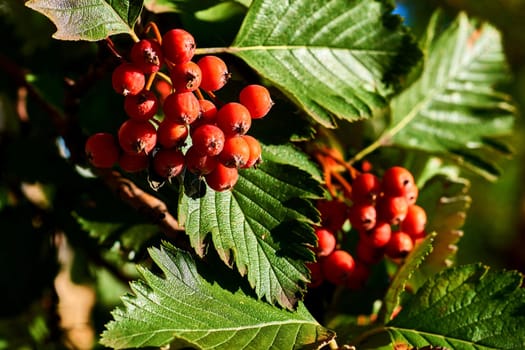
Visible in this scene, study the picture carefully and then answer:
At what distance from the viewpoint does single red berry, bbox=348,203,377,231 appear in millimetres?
1422

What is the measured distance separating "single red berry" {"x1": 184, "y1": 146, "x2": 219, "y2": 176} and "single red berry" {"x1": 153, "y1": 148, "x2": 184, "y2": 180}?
0.01m

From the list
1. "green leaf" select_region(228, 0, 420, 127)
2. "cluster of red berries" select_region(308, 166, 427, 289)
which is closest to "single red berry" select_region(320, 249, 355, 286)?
"cluster of red berries" select_region(308, 166, 427, 289)

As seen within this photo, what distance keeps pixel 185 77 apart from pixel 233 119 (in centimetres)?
10

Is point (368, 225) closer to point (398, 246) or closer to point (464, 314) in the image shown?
point (398, 246)

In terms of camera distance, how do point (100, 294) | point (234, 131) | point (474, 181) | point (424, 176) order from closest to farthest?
point (234, 131)
point (424, 176)
point (100, 294)
point (474, 181)

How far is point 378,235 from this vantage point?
145cm

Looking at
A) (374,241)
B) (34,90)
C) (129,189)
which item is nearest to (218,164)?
(129,189)

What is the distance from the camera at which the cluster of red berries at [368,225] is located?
1.40 m

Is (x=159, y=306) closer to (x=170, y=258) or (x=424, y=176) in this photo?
(x=170, y=258)

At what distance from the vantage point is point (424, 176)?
1.84m

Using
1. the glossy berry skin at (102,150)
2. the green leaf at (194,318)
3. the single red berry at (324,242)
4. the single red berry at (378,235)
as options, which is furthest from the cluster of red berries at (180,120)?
the single red berry at (378,235)

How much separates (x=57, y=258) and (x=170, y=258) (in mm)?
826

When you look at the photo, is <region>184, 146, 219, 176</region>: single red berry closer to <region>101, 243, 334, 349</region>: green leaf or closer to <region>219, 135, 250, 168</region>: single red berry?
<region>219, 135, 250, 168</region>: single red berry

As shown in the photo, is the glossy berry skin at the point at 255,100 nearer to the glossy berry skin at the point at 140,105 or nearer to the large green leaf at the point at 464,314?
the glossy berry skin at the point at 140,105
